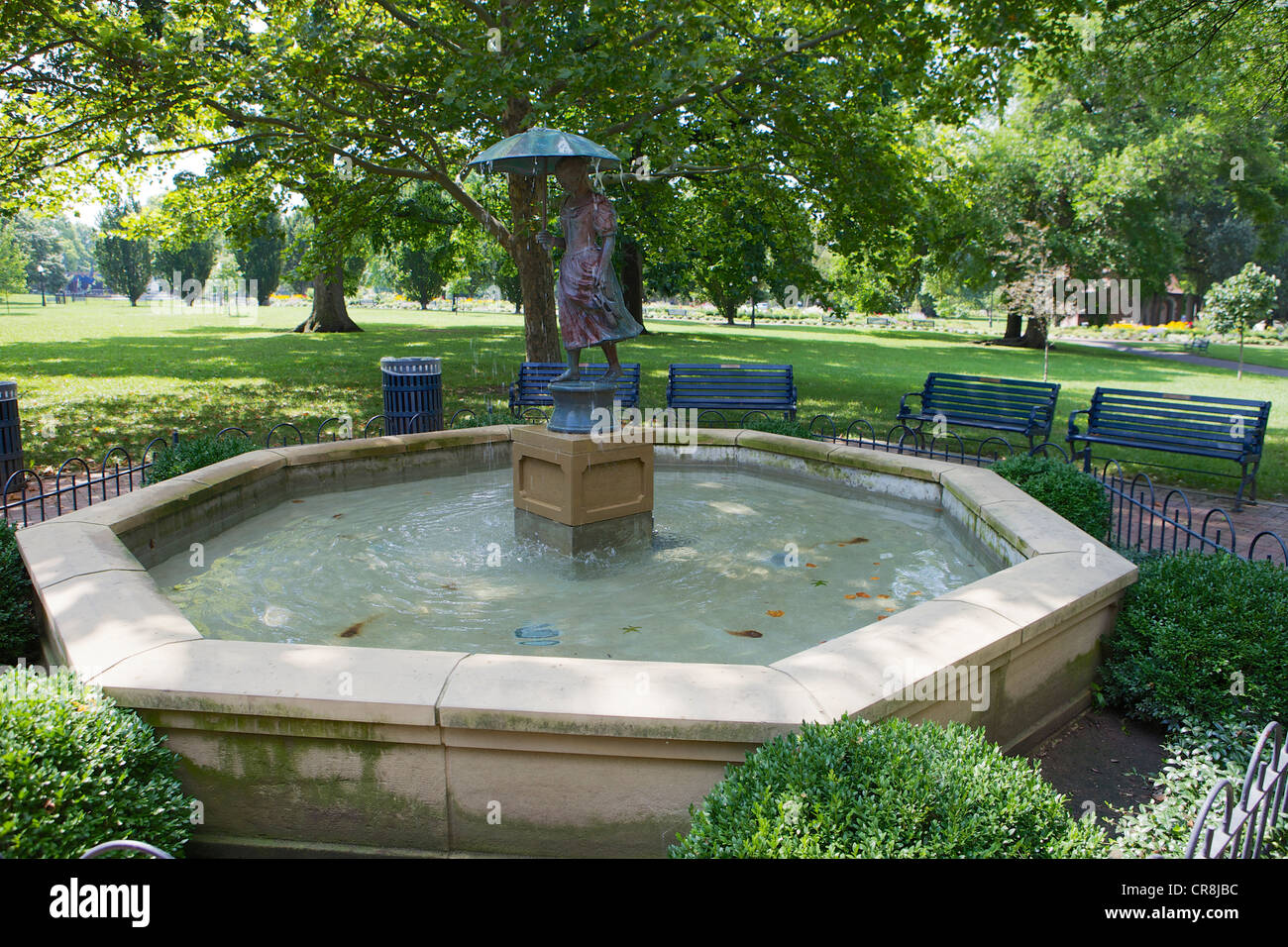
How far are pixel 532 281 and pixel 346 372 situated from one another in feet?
24.3

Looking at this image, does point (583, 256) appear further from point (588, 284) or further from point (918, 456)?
point (918, 456)

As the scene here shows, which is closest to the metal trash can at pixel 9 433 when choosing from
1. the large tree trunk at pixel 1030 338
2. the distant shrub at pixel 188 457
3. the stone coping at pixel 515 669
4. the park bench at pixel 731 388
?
the distant shrub at pixel 188 457

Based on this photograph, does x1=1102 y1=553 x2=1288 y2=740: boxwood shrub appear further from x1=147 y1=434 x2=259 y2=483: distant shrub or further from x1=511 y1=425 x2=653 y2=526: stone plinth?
x1=147 y1=434 x2=259 y2=483: distant shrub

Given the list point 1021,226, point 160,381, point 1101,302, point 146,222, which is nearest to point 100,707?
point 146,222

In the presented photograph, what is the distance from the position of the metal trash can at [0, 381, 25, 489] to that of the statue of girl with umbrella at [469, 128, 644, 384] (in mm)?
5567

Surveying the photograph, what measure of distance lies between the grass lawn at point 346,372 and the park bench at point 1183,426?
3.40 feet

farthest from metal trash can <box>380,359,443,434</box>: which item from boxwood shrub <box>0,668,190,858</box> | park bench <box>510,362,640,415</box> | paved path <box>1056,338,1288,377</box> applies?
paved path <box>1056,338,1288,377</box>

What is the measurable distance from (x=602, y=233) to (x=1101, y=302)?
1481 inches

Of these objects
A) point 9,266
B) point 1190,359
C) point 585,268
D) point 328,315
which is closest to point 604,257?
point 585,268

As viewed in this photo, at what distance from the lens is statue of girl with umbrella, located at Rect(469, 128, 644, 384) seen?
6.52 m

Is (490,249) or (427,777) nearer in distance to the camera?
(427,777)

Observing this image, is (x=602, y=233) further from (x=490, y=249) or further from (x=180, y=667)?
(x=490, y=249)

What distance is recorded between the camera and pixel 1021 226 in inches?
1309

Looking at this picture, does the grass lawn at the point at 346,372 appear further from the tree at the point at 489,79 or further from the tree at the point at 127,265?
the tree at the point at 127,265
